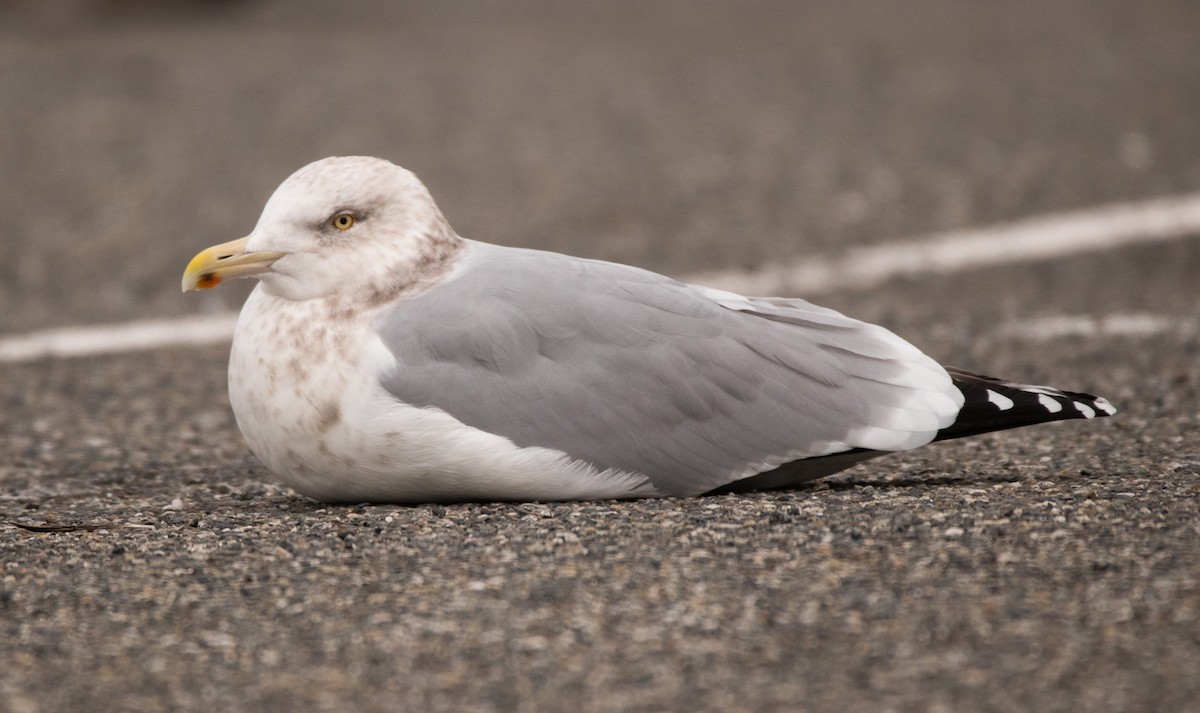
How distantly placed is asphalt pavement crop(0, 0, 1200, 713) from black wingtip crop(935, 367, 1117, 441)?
19 cm

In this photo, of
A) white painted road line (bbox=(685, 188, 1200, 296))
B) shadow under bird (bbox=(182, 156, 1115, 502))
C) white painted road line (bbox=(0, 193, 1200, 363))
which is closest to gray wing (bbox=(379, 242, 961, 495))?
shadow under bird (bbox=(182, 156, 1115, 502))

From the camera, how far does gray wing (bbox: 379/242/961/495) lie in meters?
3.60

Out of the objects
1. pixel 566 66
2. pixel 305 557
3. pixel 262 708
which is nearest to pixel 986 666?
pixel 262 708

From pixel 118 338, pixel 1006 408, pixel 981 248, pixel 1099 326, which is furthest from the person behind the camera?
pixel 981 248

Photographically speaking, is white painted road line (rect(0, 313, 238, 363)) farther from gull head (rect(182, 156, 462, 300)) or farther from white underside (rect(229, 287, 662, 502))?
white underside (rect(229, 287, 662, 502))

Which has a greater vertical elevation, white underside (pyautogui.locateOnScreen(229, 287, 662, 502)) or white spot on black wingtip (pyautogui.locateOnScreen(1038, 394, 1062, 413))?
white spot on black wingtip (pyautogui.locateOnScreen(1038, 394, 1062, 413))

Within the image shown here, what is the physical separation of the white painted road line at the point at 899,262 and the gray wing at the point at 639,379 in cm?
382

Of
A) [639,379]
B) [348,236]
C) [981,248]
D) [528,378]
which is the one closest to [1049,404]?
[639,379]

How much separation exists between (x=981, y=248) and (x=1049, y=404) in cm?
530

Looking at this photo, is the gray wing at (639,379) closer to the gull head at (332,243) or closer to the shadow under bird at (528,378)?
the shadow under bird at (528,378)

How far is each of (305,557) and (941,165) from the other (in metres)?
7.78

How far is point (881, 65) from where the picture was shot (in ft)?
41.2

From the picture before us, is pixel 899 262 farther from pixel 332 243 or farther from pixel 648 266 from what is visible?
pixel 332 243

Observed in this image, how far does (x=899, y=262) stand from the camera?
867 cm
